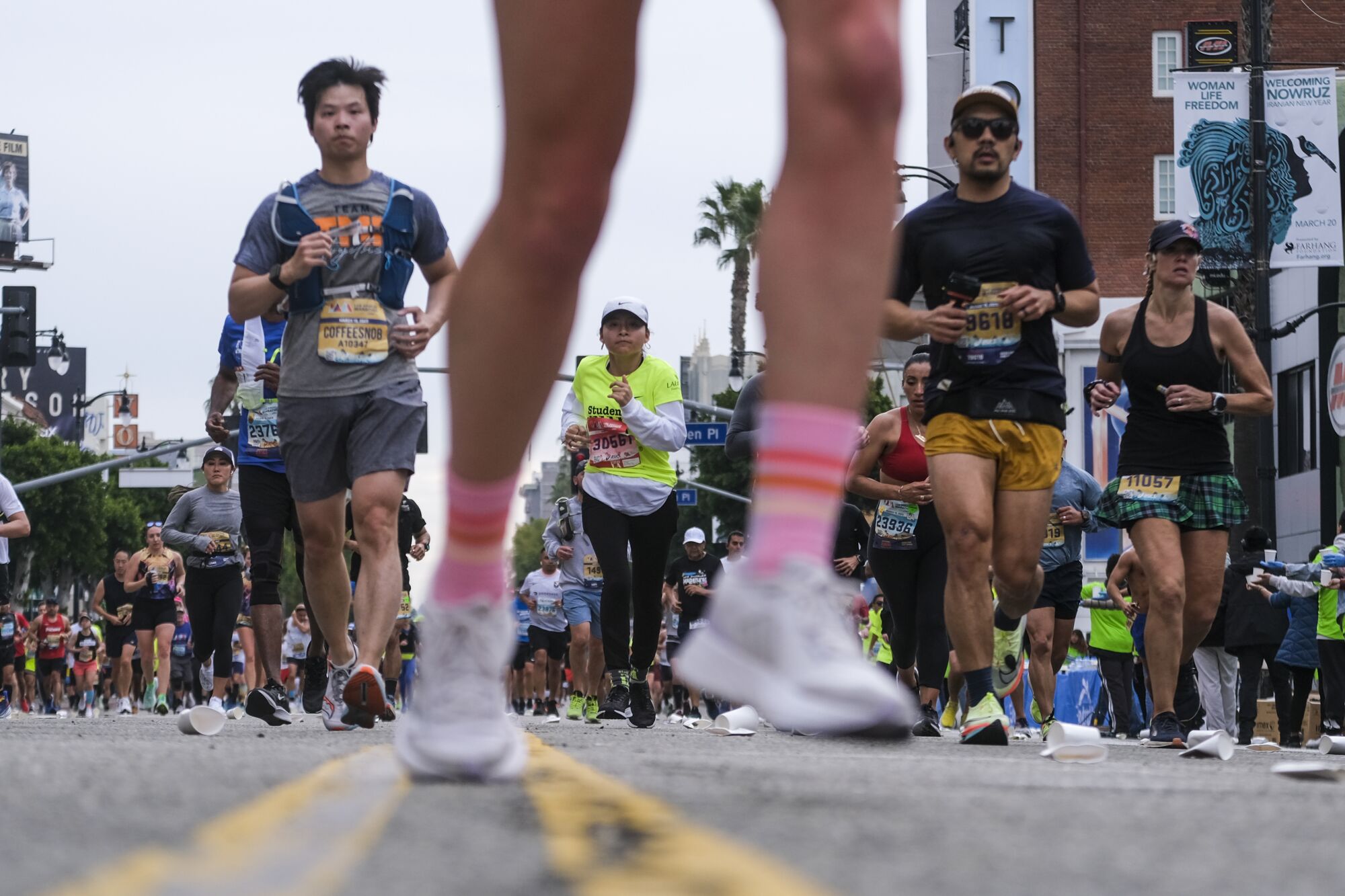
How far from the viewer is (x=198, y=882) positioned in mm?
1657

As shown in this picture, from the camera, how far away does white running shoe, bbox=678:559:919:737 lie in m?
2.47

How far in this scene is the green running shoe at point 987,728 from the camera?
708 cm

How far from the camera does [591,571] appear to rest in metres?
17.7

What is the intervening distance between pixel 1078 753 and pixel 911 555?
5826 millimetres

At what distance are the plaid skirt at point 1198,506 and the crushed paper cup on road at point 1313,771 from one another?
4.92m

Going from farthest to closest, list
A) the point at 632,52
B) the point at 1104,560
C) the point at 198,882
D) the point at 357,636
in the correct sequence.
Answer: the point at 1104,560, the point at 357,636, the point at 632,52, the point at 198,882

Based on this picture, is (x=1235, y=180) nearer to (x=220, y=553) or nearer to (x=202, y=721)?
(x=220, y=553)

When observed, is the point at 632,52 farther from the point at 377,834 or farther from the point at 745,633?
the point at 377,834

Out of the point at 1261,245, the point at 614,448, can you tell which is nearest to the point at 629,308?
the point at 614,448

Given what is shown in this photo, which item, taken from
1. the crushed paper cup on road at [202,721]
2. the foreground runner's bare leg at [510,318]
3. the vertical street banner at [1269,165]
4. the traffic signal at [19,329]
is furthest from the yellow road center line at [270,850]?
the traffic signal at [19,329]

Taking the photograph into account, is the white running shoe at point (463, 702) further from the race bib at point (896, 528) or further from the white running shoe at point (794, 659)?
the race bib at point (896, 528)

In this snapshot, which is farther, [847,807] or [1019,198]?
[1019,198]

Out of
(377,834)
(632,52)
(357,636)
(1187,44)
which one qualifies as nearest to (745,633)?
(377,834)

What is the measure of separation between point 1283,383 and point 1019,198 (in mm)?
32342
